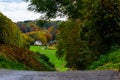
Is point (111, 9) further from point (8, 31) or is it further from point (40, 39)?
point (40, 39)

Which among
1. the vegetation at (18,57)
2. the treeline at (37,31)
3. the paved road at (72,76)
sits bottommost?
the treeline at (37,31)

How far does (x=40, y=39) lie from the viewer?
11112cm

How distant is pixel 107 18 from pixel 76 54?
1490 centimetres

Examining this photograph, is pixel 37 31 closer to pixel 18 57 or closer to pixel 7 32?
pixel 7 32

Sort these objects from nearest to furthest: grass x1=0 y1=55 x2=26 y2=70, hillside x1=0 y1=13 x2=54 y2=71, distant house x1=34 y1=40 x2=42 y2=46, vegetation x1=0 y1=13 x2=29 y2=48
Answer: grass x1=0 y1=55 x2=26 y2=70
hillside x1=0 y1=13 x2=54 y2=71
vegetation x1=0 y1=13 x2=29 y2=48
distant house x1=34 y1=40 x2=42 y2=46

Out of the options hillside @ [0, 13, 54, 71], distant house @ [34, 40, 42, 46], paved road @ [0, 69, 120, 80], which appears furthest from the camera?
distant house @ [34, 40, 42, 46]

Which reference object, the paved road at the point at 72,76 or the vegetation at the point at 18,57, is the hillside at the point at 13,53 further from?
the paved road at the point at 72,76

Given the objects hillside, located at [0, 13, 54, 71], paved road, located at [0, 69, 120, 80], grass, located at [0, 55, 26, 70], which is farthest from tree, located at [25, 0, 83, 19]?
paved road, located at [0, 69, 120, 80]

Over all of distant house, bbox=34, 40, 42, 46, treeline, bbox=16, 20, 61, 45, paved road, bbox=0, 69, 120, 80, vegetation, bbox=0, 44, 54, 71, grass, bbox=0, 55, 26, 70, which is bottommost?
distant house, bbox=34, 40, 42, 46

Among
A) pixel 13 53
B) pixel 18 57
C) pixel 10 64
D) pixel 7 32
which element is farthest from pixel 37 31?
pixel 10 64

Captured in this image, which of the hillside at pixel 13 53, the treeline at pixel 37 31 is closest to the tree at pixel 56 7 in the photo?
the hillside at pixel 13 53

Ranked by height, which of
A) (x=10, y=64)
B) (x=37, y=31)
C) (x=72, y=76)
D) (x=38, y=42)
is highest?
(x=72, y=76)

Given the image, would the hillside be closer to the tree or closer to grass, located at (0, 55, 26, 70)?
grass, located at (0, 55, 26, 70)

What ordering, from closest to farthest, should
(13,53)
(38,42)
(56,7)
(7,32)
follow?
1. (13,53)
2. (7,32)
3. (56,7)
4. (38,42)
